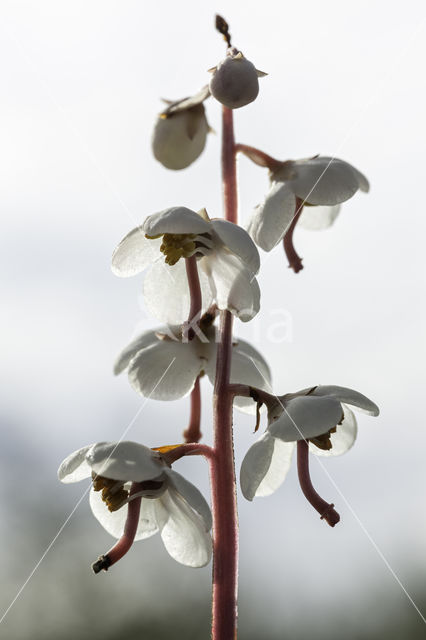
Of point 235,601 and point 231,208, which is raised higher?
point 231,208

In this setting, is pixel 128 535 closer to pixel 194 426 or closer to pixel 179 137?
pixel 194 426

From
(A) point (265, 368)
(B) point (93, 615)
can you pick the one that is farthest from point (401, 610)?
(A) point (265, 368)

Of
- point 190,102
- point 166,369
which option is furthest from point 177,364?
point 190,102

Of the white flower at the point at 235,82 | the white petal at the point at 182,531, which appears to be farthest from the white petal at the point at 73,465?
the white flower at the point at 235,82

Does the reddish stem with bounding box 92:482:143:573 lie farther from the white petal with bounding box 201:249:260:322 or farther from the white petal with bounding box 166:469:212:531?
the white petal with bounding box 201:249:260:322

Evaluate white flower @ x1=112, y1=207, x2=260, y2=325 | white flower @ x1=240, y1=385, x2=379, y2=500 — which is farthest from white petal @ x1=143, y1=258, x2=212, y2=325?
white flower @ x1=240, y1=385, x2=379, y2=500

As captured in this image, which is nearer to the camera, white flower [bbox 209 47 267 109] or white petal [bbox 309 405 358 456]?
white flower [bbox 209 47 267 109]

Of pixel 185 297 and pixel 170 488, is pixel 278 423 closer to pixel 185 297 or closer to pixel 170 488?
pixel 170 488
